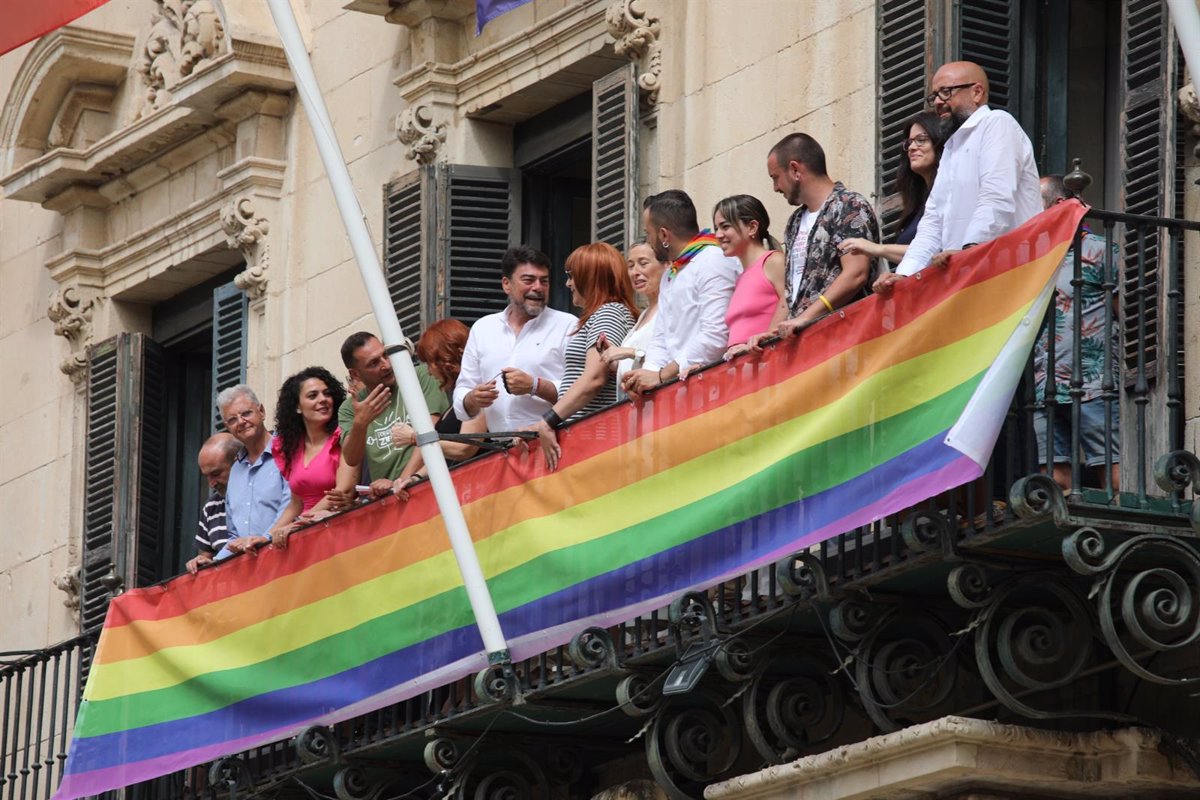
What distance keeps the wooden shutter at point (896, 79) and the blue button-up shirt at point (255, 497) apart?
325cm

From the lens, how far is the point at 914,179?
1233 cm

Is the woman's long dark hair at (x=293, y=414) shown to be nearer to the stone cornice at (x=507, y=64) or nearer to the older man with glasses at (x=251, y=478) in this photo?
the older man with glasses at (x=251, y=478)

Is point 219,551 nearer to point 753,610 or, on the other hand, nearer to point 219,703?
point 219,703

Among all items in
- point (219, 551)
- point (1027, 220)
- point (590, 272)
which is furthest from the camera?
point (219, 551)

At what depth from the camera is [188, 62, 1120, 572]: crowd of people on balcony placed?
11883 mm

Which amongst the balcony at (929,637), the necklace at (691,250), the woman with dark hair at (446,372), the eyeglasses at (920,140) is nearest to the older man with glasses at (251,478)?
the woman with dark hair at (446,372)

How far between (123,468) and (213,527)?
325 centimetres

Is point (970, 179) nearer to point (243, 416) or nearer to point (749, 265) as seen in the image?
point (749, 265)

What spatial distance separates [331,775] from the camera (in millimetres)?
15016

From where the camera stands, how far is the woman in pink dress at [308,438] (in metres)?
15.2

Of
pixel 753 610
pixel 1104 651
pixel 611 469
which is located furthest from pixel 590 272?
pixel 1104 651

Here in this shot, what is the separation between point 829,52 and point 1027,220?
3226 millimetres

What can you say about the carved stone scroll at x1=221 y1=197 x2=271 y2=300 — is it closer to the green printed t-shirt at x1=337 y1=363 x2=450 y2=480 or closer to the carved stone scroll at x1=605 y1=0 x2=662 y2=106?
the carved stone scroll at x1=605 y1=0 x2=662 y2=106

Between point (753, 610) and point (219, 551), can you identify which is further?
point (219, 551)
